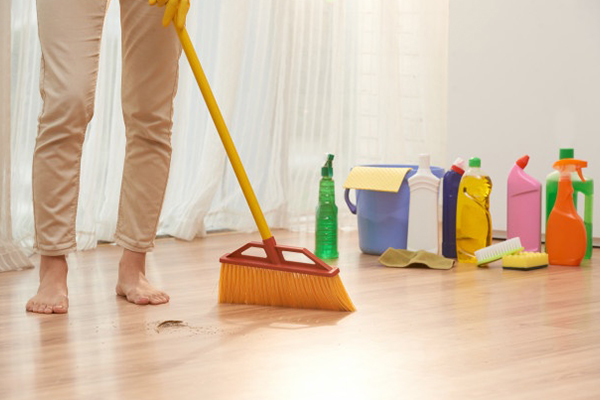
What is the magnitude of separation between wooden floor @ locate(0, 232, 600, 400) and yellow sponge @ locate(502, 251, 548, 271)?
0.09 meters

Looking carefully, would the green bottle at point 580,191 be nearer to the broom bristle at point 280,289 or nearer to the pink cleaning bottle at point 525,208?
the pink cleaning bottle at point 525,208

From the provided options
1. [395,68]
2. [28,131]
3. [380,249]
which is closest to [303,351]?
[380,249]

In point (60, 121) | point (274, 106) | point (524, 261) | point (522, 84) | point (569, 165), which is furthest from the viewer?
point (274, 106)

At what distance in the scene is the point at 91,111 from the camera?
1.64 meters

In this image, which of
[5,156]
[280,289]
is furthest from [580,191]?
[5,156]

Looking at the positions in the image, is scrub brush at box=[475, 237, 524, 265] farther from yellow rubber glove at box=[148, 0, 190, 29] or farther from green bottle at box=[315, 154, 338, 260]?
yellow rubber glove at box=[148, 0, 190, 29]

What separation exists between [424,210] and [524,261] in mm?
304

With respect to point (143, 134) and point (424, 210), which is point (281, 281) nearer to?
point (143, 134)

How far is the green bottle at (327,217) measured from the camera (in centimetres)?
234

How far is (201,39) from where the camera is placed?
2.82 m

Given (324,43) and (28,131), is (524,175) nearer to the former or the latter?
(324,43)

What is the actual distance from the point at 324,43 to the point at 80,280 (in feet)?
4.61

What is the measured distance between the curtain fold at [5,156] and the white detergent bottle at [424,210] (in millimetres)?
974

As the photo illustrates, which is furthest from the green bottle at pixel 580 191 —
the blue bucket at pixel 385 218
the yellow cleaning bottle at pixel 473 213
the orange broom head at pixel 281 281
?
the orange broom head at pixel 281 281
